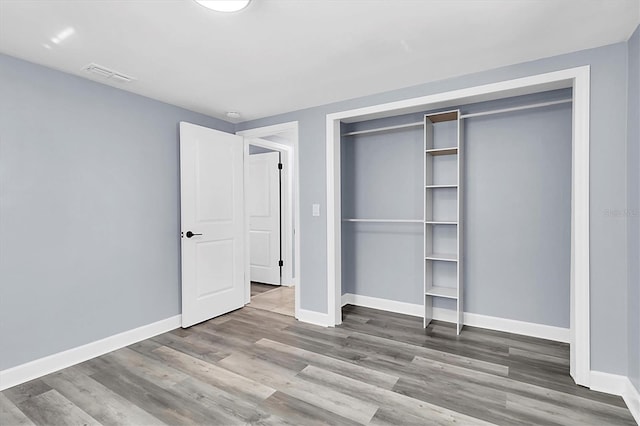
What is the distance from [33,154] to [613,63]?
430 centimetres

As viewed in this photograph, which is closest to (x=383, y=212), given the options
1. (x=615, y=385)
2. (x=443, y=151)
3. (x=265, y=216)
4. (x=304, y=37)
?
(x=443, y=151)


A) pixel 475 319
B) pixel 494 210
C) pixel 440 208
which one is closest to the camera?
pixel 494 210

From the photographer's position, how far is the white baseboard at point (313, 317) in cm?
364

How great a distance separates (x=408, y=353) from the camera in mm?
2918

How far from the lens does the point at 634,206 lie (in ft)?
7.10

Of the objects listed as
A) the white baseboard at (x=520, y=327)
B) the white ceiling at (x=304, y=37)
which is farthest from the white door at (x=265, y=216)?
the white baseboard at (x=520, y=327)

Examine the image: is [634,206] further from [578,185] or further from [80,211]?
[80,211]

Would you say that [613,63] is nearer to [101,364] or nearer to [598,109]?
[598,109]

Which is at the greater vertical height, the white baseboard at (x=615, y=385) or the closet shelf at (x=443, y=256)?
the closet shelf at (x=443, y=256)

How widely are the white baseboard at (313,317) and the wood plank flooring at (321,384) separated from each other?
0.25m

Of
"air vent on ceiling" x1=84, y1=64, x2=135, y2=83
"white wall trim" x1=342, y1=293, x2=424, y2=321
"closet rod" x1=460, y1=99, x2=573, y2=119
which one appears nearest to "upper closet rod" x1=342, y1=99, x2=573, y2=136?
"closet rod" x1=460, y1=99, x2=573, y2=119

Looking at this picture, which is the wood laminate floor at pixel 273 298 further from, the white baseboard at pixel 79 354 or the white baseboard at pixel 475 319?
the white baseboard at pixel 79 354

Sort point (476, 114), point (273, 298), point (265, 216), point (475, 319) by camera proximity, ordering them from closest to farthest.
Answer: point (476, 114), point (475, 319), point (273, 298), point (265, 216)

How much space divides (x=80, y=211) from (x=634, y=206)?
414 cm
